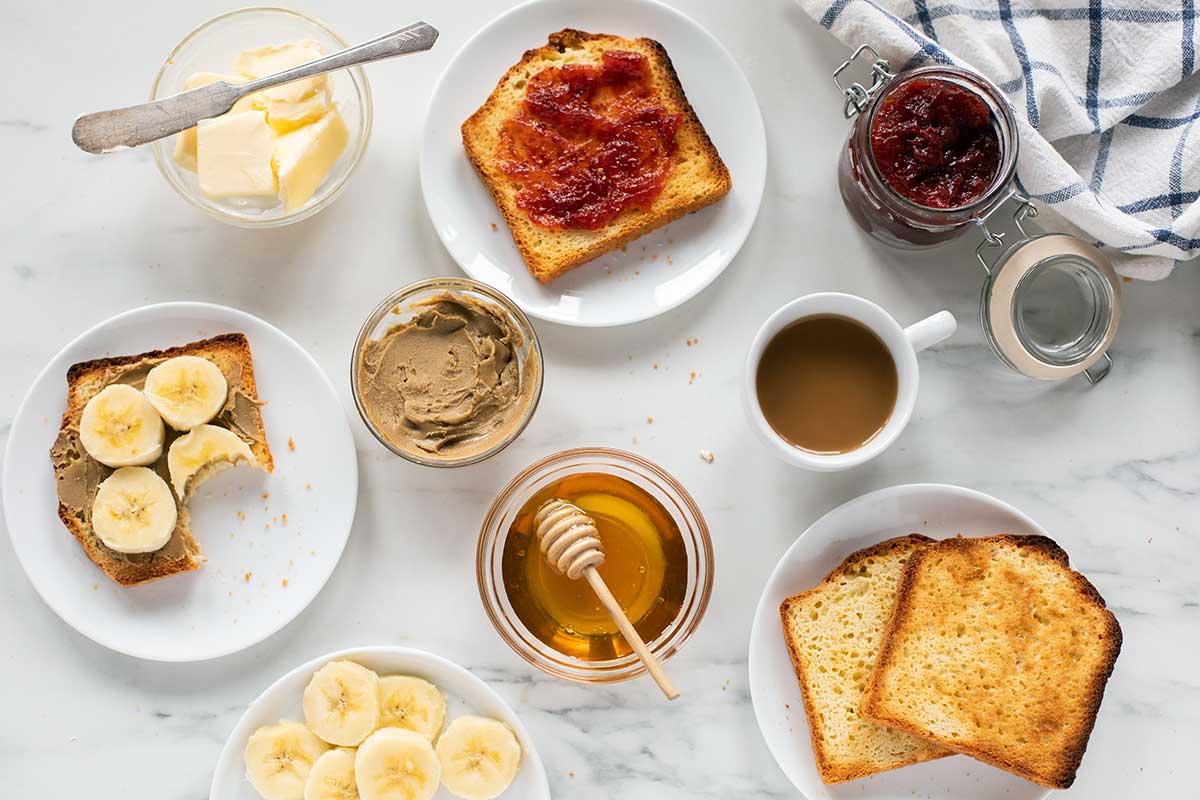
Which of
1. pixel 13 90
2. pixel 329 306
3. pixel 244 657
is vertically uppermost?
pixel 13 90

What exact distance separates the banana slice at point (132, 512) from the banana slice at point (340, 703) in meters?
0.50

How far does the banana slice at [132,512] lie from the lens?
2273 mm

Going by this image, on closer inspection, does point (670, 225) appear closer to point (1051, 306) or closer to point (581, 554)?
point (581, 554)

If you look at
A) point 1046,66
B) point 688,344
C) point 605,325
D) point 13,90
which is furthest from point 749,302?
point 13,90

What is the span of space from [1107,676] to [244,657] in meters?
2.10

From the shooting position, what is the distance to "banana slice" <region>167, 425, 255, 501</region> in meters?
2.29

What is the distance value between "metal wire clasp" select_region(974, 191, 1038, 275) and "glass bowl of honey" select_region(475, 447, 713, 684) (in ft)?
3.13

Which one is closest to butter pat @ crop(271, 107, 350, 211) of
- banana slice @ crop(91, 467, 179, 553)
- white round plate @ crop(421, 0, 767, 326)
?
white round plate @ crop(421, 0, 767, 326)

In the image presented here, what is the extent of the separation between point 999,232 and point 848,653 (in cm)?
114

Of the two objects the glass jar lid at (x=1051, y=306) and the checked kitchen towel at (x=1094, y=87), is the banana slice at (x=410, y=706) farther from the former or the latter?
the checked kitchen towel at (x=1094, y=87)

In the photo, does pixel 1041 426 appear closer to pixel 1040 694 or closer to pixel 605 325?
pixel 1040 694

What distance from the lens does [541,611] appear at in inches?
95.4

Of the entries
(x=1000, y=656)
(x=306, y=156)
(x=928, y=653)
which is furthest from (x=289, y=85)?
(x=1000, y=656)

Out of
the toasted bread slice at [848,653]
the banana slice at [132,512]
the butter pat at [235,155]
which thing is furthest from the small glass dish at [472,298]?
the toasted bread slice at [848,653]
